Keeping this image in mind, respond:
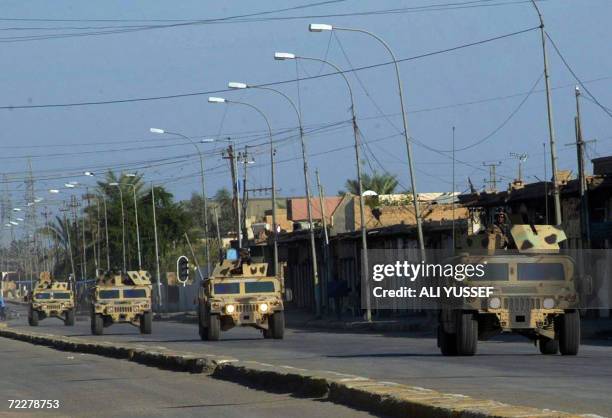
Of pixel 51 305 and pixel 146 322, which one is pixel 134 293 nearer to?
pixel 146 322

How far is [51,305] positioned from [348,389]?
174 feet

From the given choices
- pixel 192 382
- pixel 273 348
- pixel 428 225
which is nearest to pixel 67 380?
pixel 192 382

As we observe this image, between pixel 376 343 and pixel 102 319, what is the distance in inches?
681

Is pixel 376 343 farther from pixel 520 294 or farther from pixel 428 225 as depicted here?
pixel 428 225

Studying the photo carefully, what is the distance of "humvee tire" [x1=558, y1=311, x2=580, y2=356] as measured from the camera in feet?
76.8

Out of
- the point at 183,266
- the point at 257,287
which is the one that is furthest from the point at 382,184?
the point at 257,287

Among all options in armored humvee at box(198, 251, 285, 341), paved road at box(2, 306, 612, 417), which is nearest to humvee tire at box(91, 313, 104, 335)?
armored humvee at box(198, 251, 285, 341)

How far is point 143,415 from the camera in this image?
14047 millimetres

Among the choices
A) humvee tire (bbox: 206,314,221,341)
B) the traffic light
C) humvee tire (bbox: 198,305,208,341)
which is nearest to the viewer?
humvee tire (bbox: 206,314,221,341)

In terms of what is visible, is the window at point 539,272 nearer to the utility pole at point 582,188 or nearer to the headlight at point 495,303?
the headlight at point 495,303

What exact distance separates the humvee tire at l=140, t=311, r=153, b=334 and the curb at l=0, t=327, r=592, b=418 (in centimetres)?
2171

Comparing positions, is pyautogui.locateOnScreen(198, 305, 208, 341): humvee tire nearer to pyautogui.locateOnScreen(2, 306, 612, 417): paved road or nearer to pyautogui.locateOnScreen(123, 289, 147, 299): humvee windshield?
pyautogui.locateOnScreen(2, 306, 612, 417): paved road

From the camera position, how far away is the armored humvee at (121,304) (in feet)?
155

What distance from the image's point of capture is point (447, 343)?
2445cm
